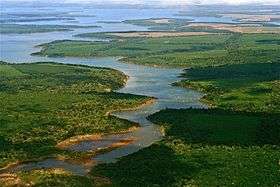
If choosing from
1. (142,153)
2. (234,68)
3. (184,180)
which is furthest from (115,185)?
(234,68)

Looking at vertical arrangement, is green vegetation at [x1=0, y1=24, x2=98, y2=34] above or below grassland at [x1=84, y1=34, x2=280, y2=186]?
below

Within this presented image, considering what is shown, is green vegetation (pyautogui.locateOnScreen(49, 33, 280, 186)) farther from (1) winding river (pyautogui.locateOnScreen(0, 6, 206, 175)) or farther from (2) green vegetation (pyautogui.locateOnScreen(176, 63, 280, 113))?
(1) winding river (pyautogui.locateOnScreen(0, 6, 206, 175))

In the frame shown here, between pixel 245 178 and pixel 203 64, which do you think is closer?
pixel 245 178

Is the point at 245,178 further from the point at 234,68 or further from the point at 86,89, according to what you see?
the point at 234,68

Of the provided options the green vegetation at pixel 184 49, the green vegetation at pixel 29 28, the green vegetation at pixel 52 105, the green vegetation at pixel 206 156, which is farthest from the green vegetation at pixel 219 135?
the green vegetation at pixel 29 28

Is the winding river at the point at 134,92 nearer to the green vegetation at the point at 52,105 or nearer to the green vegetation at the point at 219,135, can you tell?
the green vegetation at the point at 219,135

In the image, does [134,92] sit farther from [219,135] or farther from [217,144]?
[217,144]

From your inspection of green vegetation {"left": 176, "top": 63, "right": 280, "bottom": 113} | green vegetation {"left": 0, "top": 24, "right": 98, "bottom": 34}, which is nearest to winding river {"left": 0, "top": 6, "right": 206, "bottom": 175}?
green vegetation {"left": 176, "top": 63, "right": 280, "bottom": 113}
